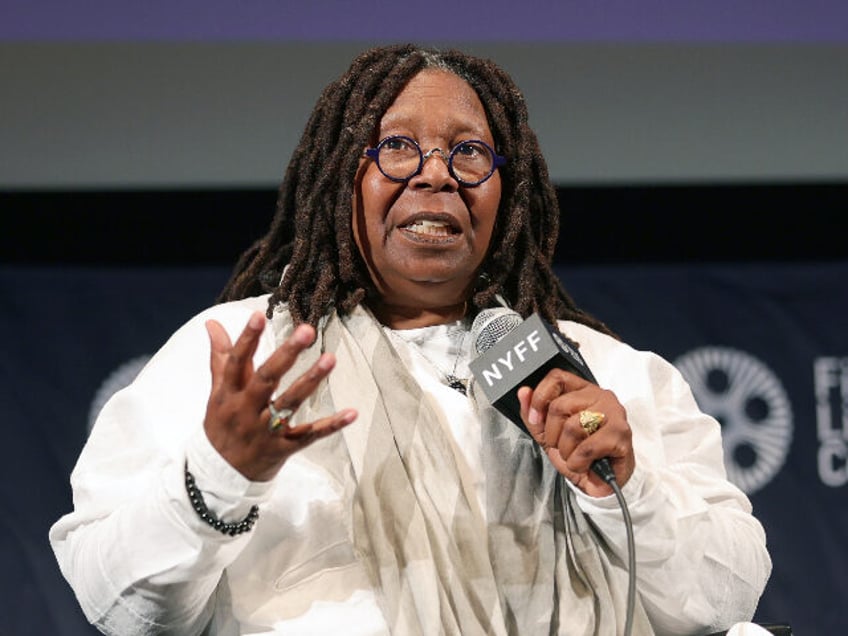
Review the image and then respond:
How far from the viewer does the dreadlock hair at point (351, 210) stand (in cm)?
189

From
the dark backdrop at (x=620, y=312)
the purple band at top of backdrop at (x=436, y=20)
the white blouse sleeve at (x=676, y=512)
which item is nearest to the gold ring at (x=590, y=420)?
the white blouse sleeve at (x=676, y=512)

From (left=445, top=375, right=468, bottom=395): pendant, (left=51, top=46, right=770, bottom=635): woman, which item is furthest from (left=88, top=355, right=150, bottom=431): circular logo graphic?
(left=445, top=375, right=468, bottom=395): pendant

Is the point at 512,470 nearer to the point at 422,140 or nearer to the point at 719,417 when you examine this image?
the point at 422,140

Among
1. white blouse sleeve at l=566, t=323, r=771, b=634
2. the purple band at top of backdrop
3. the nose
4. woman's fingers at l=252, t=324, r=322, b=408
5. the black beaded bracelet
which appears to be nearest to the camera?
woman's fingers at l=252, t=324, r=322, b=408

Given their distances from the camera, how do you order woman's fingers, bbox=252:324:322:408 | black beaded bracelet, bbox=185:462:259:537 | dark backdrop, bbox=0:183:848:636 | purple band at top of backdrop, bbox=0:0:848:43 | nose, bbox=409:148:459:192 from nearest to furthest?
woman's fingers, bbox=252:324:322:408, black beaded bracelet, bbox=185:462:259:537, nose, bbox=409:148:459:192, purple band at top of backdrop, bbox=0:0:848:43, dark backdrop, bbox=0:183:848:636

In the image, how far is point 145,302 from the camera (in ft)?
9.96

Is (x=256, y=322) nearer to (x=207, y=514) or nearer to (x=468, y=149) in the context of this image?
(x=207, y=514)

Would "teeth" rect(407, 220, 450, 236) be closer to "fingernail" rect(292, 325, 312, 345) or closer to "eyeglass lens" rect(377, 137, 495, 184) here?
"eyeglass lens" rect(377, 137, 495, 184)

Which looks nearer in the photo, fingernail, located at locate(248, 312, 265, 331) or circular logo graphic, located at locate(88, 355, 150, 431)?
fingernail, located at locate(248, 312, 265, 331)

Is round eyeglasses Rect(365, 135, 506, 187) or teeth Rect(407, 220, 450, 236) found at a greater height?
round eyeglasses Rect(365, 135, 506, 187)

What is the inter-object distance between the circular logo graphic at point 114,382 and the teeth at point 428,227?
1.30 meters

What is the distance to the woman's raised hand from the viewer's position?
1359mm

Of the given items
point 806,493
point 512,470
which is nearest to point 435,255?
point 512,470

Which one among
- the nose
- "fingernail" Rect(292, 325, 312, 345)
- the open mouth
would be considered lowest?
"fingernail" Rect(292, 325, 312, 345)
